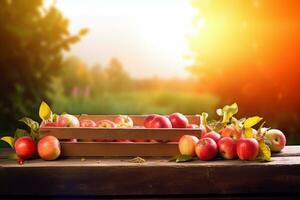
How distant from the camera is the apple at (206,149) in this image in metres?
2.84

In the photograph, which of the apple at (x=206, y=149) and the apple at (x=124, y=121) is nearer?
the apple at (x=206, y=149)

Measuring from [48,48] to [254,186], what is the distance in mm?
3072

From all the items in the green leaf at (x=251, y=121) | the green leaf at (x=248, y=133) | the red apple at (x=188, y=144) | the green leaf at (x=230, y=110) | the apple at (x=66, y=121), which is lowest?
the red apple at (x=188, y=144)

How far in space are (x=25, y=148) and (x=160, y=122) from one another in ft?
2.14

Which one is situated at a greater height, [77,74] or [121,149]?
[77,74]

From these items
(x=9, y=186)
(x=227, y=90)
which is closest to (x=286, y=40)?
(x=227, y=90)

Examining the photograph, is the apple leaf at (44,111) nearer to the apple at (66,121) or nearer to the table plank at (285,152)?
the apple at (66,121)

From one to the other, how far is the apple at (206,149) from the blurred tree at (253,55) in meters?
2.57

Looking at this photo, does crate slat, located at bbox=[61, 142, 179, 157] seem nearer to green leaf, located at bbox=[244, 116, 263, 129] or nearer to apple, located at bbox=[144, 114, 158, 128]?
apple, located at bbox=[144, 114, 158, 128]

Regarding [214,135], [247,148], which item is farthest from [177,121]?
[247,148]

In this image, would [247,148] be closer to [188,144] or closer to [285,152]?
[188,144]

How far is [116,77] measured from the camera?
26.1ft

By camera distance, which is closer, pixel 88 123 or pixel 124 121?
pixel 88 123

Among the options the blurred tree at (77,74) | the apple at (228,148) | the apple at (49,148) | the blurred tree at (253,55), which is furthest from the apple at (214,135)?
the blurred tree at (77,74)
